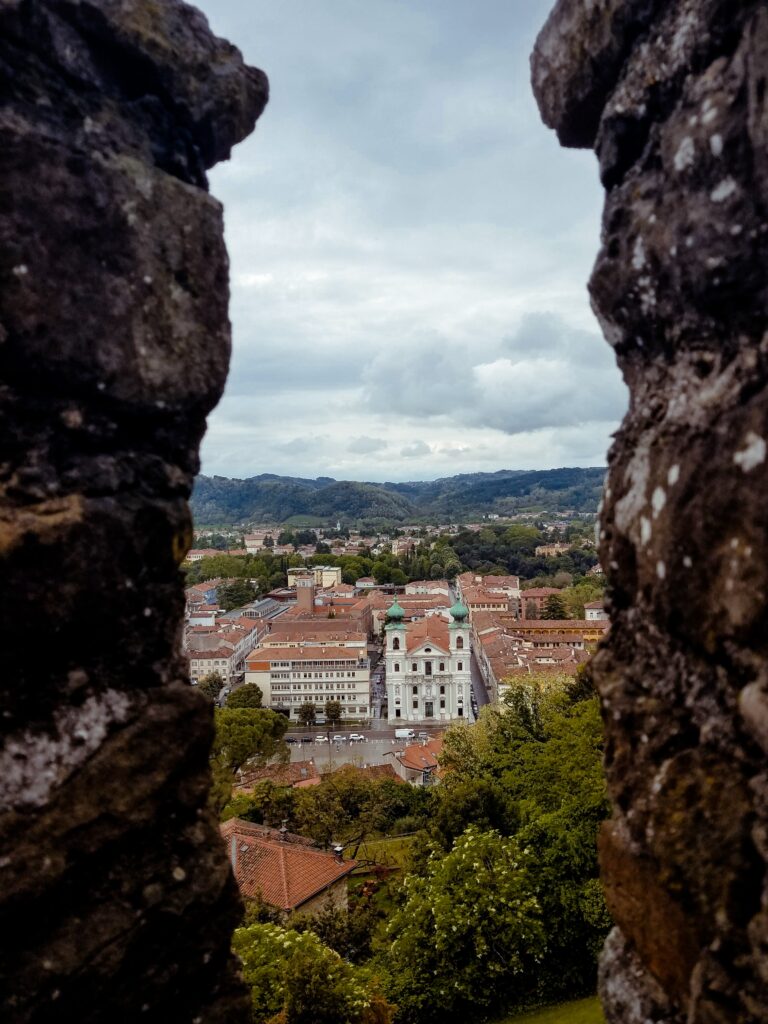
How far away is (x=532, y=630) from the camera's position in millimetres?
79500

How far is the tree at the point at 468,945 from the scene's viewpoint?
17.1 metres

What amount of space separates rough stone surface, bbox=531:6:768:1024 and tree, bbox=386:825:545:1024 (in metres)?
12.4

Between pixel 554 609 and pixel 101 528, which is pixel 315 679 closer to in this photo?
pixel 554 609

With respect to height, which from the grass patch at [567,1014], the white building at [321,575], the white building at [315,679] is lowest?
the white building at [315,679]

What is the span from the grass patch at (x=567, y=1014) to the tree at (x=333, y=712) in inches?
1859

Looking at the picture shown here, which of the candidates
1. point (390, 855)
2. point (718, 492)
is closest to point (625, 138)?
point (718, 492)

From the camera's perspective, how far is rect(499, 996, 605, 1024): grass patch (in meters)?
16.1

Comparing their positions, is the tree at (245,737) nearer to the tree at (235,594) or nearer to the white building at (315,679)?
the white building at (315,679)

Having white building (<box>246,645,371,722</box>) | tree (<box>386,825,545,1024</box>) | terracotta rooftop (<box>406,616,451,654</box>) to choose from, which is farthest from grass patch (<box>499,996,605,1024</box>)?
white building (<box>246,645,371,722</box>)

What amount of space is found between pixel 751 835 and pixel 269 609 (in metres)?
106

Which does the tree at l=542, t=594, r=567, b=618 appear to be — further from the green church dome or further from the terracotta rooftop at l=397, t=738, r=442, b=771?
the terracotta rooftop at l=397, t=738, r=442, b=771

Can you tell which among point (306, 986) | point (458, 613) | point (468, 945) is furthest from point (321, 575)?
point (306, 986)

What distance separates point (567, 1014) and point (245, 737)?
25.2 metres

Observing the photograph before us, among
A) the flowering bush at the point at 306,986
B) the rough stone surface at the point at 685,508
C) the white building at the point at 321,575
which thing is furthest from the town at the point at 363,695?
the rough stone surface at the point at 685,508
